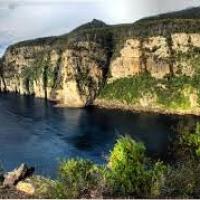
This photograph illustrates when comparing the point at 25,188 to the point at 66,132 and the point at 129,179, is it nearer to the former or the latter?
the point at 129,179

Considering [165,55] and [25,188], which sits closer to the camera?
[25,188]

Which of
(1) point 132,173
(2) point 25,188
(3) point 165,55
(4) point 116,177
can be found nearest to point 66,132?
(3) point 165,55

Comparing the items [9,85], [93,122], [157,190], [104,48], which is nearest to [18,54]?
[9,85]

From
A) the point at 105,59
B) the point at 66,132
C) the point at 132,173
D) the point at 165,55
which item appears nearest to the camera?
the point at 132,173

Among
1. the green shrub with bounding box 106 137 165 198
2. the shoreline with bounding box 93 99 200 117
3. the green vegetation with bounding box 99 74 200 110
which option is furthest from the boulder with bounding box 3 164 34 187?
the green vegetation with bounding box 99 74 200 110

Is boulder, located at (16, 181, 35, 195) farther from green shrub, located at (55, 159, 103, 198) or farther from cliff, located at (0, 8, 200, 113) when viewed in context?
cliff, located at (0, 8, 200, 113)

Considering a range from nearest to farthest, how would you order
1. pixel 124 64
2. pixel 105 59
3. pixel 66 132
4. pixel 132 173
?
pixel 132 173 → pixel 66 132 → pixel 124 64 → pixel 105 59
